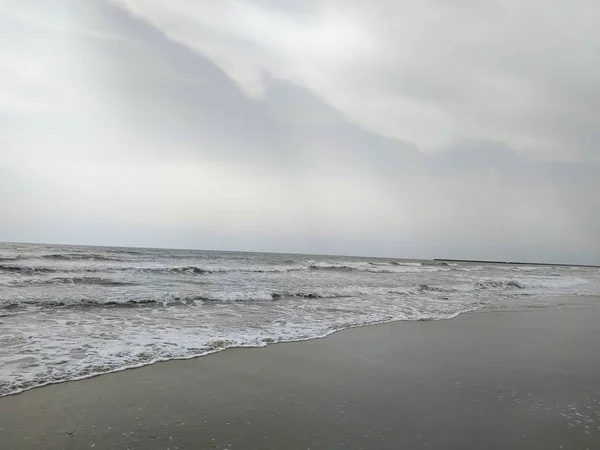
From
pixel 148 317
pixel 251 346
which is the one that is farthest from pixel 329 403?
pixel 148 317

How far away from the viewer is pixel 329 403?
14.5 ft

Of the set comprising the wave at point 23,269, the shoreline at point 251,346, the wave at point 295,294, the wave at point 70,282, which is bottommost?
the wave at point 70,282

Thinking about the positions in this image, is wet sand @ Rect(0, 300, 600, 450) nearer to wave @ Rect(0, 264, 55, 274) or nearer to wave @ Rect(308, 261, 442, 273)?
wave @ Rect(0, 264, 55, 274)

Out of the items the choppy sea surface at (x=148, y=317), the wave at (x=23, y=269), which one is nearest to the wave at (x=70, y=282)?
the choppy sea surface at (x=148, y=317)

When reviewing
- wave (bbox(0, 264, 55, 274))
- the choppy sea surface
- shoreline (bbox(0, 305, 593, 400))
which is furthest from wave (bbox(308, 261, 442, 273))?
shoreline (bbox(0, 305, 593, 400))

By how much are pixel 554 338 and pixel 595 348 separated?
817mm

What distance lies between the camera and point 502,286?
2350cm

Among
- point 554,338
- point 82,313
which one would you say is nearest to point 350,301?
point 554,338

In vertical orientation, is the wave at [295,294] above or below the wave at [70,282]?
above

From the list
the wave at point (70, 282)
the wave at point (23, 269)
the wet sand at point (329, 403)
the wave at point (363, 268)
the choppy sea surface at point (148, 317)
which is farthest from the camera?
the wave at point (363, 268)

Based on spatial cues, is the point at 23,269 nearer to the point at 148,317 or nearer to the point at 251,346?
the point at 148,317

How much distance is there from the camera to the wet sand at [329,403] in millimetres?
3537

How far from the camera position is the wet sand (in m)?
3.54

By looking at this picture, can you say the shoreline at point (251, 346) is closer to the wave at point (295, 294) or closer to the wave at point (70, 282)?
the wave at point (295, 294)
